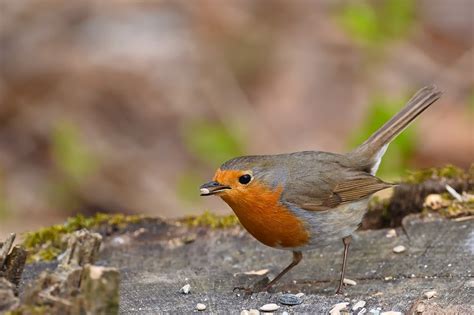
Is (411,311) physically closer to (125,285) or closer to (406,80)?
(125,285)

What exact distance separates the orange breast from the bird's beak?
57mm

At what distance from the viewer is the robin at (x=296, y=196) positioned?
4.72 m

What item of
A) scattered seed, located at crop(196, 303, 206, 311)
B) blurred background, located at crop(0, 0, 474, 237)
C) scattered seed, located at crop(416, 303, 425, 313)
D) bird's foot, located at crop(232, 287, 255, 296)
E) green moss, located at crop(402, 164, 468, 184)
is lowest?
scattered seed, located at crop(416, 303, 425, 313)

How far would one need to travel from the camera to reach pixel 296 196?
498 centimetres

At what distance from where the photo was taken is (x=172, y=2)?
11.2m

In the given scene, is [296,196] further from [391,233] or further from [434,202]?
[434,202]

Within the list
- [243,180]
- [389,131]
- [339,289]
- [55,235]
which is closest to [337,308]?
[339,289]

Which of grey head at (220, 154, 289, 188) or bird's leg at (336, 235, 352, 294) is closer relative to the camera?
bird's leg at (336, 235, 352, 294)

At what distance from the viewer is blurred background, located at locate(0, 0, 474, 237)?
29.4 ft

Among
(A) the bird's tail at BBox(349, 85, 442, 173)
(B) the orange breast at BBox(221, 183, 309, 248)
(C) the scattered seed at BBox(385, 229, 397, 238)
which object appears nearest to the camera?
(B) the orange breast at BBox(221, 183, 309, 248)

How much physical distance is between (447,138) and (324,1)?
8.47 ft

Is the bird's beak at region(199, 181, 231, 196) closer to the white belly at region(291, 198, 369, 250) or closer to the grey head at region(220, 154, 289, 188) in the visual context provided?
the grey head at region(220, 154, 289, 188)

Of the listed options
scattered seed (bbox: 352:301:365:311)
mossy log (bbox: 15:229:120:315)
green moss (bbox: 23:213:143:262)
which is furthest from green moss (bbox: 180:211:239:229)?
mossy log (bbox: 15:229:120:315)

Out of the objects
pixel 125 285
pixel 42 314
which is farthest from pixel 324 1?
pixel 42 314
